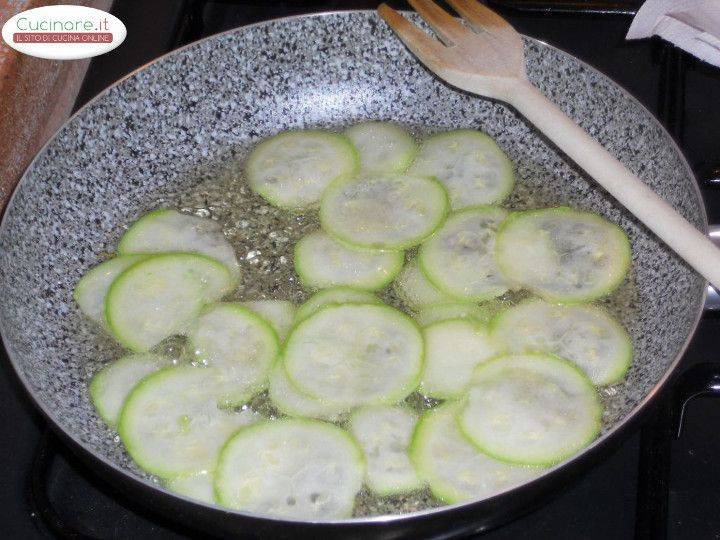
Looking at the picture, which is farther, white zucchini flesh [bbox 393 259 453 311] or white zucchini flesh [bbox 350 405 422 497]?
white zucchini flesh [bbox 393 259 453 311]

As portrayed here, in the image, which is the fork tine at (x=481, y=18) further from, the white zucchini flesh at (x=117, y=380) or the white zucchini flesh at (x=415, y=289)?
the white zucchini flesh at (x=117, y=380)

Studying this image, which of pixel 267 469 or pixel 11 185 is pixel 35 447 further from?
pixel 11 185

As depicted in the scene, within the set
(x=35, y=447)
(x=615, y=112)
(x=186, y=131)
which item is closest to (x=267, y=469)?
(x=35, y=447)

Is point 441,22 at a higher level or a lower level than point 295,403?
higher

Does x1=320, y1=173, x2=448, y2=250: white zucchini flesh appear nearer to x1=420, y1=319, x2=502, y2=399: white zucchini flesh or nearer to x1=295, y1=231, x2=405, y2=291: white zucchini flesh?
x1=295, y1=231, x2=405, y2=291: white zucchini flesh

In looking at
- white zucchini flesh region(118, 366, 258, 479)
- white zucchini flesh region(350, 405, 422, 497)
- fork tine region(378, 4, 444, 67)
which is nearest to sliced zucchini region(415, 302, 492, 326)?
white zucchini flesh region(350, 405, 422, 497)

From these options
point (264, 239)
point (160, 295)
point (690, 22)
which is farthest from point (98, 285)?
point (690, 22)

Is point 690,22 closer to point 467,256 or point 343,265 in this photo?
point 467,256
